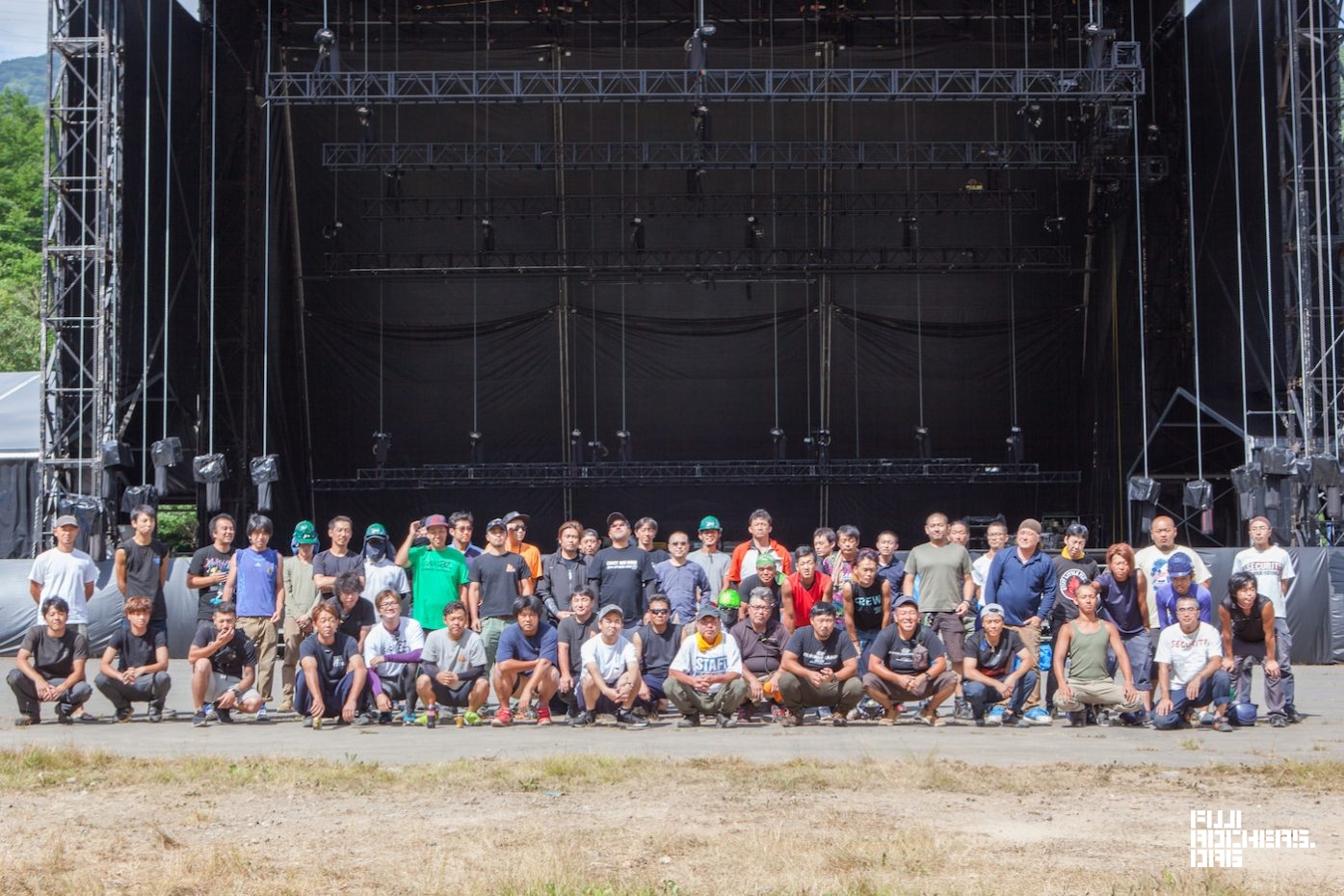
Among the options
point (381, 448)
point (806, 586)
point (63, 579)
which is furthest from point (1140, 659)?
point (381, 448)

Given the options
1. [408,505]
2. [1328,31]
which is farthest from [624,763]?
[408,505]

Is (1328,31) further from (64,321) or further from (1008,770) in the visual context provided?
(64,321)

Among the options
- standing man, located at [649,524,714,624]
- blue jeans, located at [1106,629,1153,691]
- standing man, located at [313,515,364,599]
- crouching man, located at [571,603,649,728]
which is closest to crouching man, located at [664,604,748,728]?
crouching man, located at [571,603,649,728]

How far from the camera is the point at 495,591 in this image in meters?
9.82

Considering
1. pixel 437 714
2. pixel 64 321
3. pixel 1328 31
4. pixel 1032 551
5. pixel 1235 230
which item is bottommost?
pixel 437 714

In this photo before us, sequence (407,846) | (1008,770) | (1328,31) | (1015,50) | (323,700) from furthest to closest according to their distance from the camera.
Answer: (1015,50) → (1328,31) → (323,700) → (1008,770) → (407,846)

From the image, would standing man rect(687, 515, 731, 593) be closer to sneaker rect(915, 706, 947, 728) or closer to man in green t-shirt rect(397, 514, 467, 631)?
man in green t-shirt rect(397, 514, 467, 631)

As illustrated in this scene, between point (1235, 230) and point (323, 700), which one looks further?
point (1235, 230)

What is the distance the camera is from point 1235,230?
60.0ft

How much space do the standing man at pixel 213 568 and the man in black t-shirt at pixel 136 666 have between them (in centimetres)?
36

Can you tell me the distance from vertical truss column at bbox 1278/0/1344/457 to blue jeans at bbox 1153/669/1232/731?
8274mm

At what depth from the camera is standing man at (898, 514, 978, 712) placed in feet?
31.3

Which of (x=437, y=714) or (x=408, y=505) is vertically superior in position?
(x=408, y=505)

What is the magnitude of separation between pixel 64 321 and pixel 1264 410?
14.0 meters
